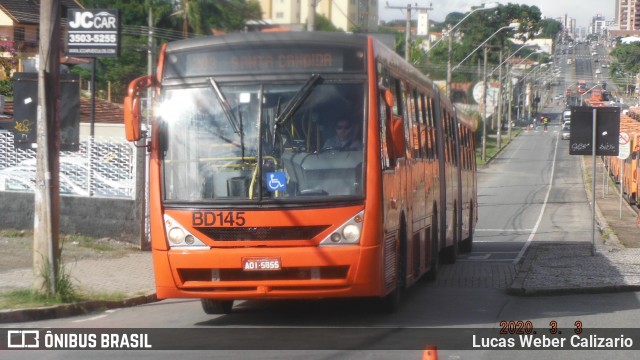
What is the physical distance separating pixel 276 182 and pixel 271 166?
0.18 metres

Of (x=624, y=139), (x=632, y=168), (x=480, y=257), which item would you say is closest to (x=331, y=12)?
(x=480, y=257)

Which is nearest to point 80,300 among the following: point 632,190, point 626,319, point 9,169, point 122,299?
point 122,299

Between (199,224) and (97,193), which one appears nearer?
(199,224)

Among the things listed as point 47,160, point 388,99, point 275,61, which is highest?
point 275,61

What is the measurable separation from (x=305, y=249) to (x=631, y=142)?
3534 cm

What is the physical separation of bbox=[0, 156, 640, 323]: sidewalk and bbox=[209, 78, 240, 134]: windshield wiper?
3.33 meters

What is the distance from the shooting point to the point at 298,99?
1053 cm

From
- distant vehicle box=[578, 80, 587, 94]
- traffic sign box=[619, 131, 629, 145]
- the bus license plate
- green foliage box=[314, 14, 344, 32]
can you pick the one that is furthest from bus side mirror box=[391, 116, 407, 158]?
distant vehicle box=[578, 80, 587, 94]

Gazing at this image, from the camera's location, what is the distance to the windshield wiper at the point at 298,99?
34.4 feet

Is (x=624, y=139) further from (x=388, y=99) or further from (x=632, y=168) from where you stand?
(x=388, y=99)

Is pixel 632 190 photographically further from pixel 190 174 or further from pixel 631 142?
pixel 190 174

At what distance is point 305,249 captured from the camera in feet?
33.6

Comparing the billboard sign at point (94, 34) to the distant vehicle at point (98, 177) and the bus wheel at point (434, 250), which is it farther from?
the bus wheel at point (434, 250)

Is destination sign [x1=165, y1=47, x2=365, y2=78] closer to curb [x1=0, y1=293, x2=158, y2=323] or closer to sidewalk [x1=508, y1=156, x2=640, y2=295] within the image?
curb [x1=0, y1=293, x2=158, y2=323]
